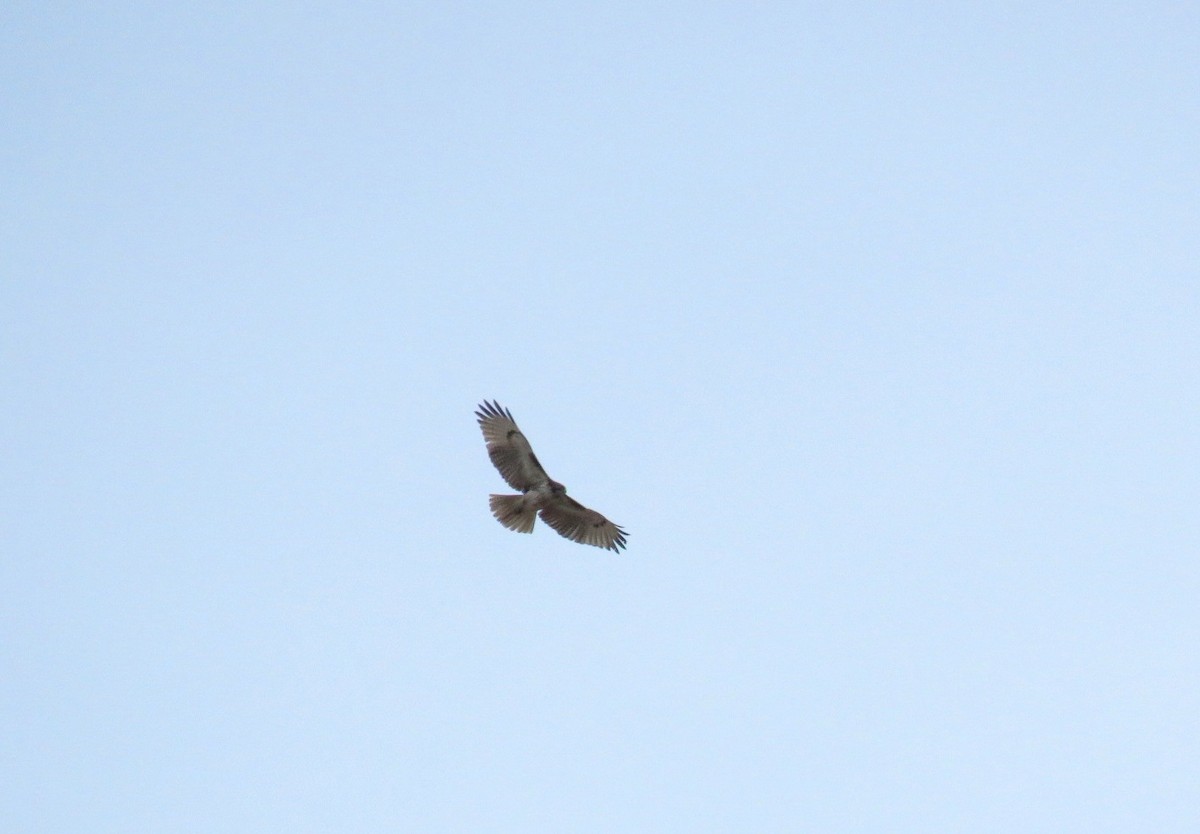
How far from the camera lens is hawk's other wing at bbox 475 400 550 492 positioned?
68.7ft

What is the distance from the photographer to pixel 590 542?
22.0 meters

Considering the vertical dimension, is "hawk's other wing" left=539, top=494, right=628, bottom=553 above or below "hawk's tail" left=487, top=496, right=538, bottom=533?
above

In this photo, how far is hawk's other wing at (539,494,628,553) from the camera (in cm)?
2130

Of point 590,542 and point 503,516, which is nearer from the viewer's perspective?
point 503,516

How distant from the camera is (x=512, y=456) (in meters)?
21.0

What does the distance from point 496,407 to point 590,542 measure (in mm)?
2818

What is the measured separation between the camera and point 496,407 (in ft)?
69.7

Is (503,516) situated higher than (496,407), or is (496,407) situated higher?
(496,407)

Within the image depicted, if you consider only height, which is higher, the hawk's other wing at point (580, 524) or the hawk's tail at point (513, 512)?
the hawk's other wing at point (580, 524)

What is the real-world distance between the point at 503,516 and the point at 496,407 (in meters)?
1.83

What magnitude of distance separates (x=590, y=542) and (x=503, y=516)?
6.48 ft

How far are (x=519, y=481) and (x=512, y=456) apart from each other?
16.6 inches

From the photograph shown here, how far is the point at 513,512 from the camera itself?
2077cm

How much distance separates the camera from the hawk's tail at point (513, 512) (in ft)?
67.7
